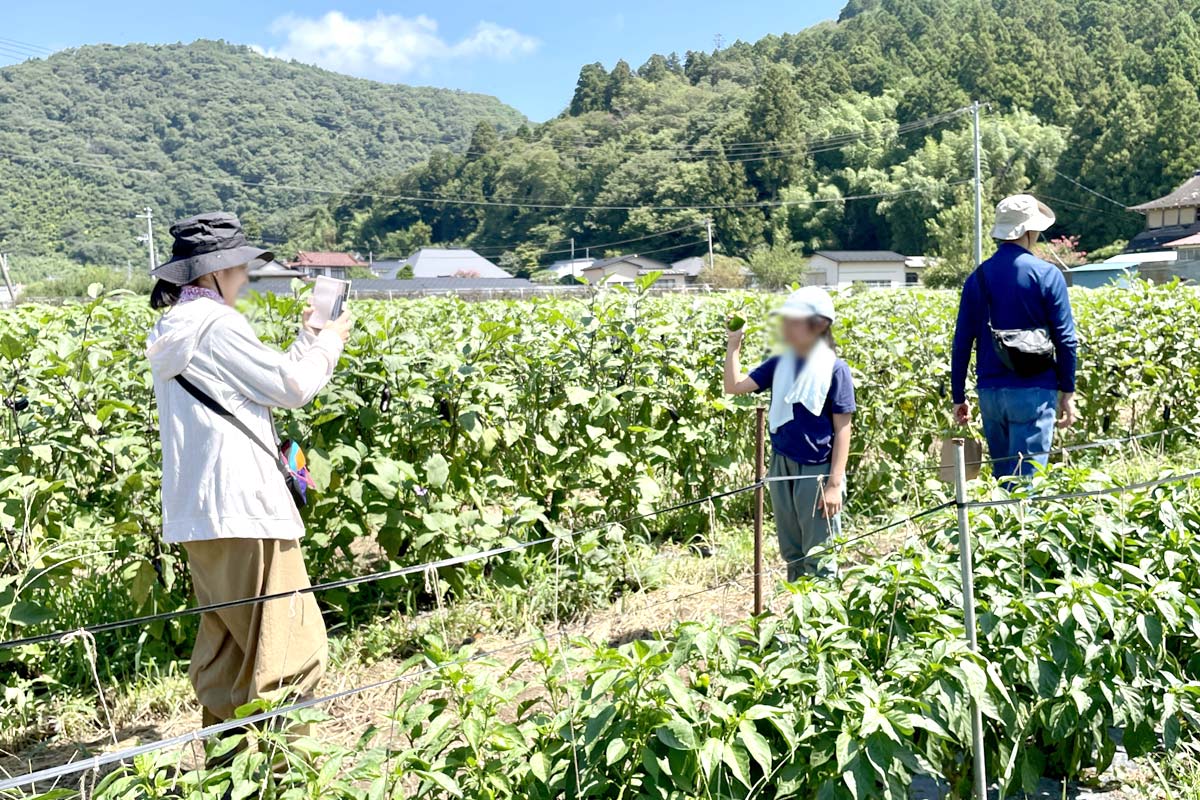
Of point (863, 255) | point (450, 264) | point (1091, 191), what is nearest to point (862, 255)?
point (863, 255)

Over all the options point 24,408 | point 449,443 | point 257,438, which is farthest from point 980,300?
point 24,408

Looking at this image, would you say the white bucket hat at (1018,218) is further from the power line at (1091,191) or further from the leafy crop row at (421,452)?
the power line at (1091,191)

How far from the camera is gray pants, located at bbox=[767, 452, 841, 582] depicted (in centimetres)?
338

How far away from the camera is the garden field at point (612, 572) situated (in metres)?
1.86

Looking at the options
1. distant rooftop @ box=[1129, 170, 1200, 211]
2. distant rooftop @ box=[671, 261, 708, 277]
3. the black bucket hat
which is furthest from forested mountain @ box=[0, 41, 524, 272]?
the black bucket hat

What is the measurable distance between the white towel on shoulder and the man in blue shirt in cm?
113

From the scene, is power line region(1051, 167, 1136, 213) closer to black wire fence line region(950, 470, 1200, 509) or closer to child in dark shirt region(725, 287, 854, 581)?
child in dark shirt region(725, 287, 854, 581)

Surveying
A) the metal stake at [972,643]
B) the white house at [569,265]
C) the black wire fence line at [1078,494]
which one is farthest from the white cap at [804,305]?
the white house at [569,265]

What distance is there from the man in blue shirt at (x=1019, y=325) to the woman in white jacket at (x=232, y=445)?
8.86ft

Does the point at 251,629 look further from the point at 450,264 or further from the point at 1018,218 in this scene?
the point at 450,264

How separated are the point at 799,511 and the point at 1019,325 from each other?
4.54 ft

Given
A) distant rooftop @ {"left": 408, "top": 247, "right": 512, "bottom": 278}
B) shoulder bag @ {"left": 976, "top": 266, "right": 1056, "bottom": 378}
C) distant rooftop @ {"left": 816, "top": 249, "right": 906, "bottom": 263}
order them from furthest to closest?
distant rooftop @ {"left": 408, "top": 247, "right": 512, "bottom": 278}, distant rooftop @ {"left": 816, "top": 249, "right": 906, "bottom": 263}, shoulder bag @ {"left": 976, "top": 266, "right": 1056, "bottom": 378}

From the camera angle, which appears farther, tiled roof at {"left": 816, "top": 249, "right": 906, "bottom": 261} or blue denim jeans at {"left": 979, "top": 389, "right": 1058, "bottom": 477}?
tiled roof at {"left": 816, "top": 249, "right": 906, "bottom": 261}

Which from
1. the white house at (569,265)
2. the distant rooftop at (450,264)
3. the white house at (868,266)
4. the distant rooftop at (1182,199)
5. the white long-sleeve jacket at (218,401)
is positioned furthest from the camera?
the distant rooftop at (450,264)
